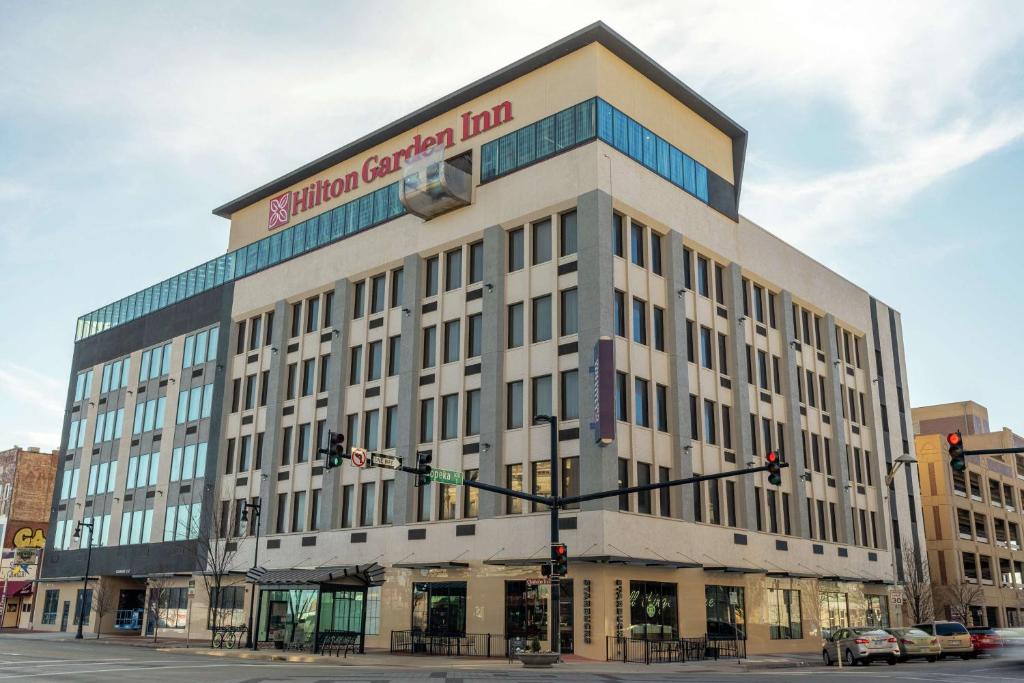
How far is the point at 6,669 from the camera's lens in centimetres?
2914

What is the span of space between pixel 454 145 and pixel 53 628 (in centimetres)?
5320

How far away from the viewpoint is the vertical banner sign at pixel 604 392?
134 feet

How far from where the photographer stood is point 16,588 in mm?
89188

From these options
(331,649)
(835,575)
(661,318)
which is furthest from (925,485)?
(331,649)

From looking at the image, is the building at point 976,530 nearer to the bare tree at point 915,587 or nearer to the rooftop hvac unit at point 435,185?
the bare tree at point 915,587

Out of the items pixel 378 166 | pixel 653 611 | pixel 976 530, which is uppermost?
pixel 378 166

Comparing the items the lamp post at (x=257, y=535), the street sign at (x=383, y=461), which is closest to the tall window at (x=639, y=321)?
the street sign at (x=383, y=461)

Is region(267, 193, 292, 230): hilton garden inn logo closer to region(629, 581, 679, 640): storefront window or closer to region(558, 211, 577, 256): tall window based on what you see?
region(558, 211, 577, 256): tall window

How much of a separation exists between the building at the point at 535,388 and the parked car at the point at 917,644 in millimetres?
8021

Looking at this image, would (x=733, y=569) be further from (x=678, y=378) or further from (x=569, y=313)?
(x=569, y=313)

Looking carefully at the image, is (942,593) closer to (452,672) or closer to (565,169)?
(565,169)

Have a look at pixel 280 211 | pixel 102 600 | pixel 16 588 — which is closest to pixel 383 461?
pixel 280 211

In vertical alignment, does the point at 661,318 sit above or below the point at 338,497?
above

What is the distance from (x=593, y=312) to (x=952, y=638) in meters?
23.1
